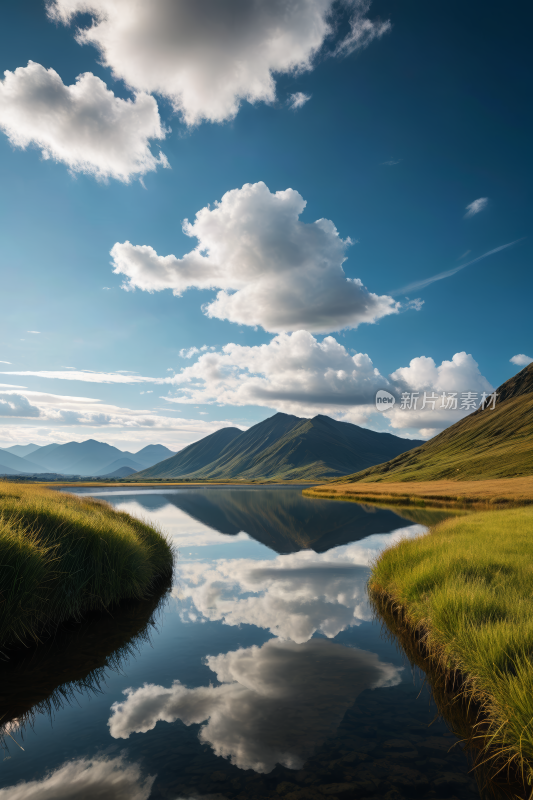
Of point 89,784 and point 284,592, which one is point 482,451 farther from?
point 89,784

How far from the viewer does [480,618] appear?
34.3ft

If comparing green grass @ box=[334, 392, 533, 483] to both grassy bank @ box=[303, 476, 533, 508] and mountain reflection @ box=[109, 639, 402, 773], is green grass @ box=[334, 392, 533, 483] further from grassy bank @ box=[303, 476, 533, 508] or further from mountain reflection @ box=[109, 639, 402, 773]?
mountain reflection @ box=[109, 639, 402, 773]

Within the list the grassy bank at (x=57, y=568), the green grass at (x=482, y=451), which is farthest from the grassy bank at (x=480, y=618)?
the green grass at (x=482, y=451)

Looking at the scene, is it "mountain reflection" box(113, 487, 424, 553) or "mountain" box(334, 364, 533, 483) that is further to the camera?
"mountain" box(334, 364, 533, 483)

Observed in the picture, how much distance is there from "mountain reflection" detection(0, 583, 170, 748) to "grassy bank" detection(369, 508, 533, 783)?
9.80 m

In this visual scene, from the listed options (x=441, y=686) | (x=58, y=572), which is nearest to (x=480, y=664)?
(x=441, y=686)

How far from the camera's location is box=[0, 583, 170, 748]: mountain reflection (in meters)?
9.70

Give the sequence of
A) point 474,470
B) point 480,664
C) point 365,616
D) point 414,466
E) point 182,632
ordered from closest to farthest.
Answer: point 480,664 < point 182,632 < point 365,616 < point 474,470 < point 414,466

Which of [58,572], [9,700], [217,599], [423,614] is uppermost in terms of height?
[58,572]

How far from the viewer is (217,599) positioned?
20469 millimetres

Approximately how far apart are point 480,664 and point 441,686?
285cm

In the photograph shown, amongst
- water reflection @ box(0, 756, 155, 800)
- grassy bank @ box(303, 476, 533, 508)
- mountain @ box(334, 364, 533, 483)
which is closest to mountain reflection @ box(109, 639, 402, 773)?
water reflection @ box(0, 756, 155, 800)

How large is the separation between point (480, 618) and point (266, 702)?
610 cm

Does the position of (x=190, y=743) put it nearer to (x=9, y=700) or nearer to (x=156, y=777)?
(x=156, y=777)
